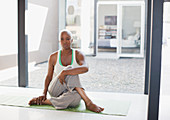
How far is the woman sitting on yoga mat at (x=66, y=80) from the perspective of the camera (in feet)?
10.5

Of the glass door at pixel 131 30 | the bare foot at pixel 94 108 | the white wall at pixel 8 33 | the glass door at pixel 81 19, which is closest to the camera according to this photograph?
the bare foot at pixel 94 108

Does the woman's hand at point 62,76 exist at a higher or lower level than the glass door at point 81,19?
lower

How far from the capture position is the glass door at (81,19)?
428 centimetres

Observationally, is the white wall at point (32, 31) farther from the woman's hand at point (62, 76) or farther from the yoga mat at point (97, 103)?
the woman's hand at point (62, 76)

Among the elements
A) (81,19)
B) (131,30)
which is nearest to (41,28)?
(81,19)

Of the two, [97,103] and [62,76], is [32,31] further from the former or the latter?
[97,103]

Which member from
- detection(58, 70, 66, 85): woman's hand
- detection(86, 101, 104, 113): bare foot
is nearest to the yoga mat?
detection(86, 101, 104, 113): bare foot

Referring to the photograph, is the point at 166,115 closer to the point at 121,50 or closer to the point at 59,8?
the point at 121,50

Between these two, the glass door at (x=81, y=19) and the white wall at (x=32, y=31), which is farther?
Result: the white wall at (x=32, y=31)

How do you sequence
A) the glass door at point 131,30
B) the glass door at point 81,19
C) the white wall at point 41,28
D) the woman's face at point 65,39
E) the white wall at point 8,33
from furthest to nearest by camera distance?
the white wall at point 8,33, the white wall at point 41,28, the glass door at point 81,19, the glass door at point 131,30, the woman's face at point 65,39

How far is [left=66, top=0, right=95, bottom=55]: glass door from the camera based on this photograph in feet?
14.0

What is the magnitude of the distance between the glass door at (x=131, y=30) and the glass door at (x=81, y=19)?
0.50m

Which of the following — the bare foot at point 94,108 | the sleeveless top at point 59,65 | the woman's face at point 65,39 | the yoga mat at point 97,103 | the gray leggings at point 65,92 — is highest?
the woman's face at point 65,39

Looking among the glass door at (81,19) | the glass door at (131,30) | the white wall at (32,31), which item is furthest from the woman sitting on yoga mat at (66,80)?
the glass door at (131,30)
